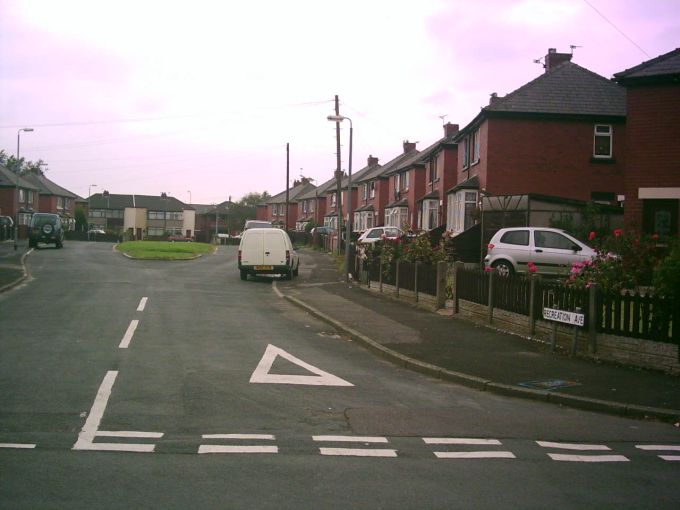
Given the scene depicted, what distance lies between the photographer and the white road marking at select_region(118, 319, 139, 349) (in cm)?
1155

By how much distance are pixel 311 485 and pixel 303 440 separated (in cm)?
133

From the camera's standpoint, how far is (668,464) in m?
6.03

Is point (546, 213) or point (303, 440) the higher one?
point (546, 213)

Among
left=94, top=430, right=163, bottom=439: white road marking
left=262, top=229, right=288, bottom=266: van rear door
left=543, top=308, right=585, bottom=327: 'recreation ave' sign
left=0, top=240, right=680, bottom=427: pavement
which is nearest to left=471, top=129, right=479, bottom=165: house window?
left=262, top=229, right=288, bottom=266: van rear door

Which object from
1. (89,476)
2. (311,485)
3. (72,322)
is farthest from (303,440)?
(72,322)

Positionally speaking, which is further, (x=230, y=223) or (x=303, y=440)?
(x=230, y=223)

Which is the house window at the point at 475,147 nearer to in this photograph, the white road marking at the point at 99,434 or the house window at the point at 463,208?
the house window at the point at 463,208

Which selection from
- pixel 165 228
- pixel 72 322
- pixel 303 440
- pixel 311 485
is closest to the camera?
pixel 311 485

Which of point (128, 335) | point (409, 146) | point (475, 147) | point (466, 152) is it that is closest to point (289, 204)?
point (409, 146)

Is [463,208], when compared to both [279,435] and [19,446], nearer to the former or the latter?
[279,435]

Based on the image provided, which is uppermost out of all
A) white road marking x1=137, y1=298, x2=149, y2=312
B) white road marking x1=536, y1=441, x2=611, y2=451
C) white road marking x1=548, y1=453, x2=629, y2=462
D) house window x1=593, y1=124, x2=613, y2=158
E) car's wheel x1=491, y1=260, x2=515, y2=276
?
house window x1=593, y1=124, x2=613, y2=158

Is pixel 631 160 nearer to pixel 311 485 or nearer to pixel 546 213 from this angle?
pixel 546 213

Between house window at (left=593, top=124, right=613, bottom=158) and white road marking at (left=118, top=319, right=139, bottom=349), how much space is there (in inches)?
866

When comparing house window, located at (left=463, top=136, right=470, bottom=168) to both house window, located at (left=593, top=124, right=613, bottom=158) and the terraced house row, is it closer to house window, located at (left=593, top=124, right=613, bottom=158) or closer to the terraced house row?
the terraced house row
